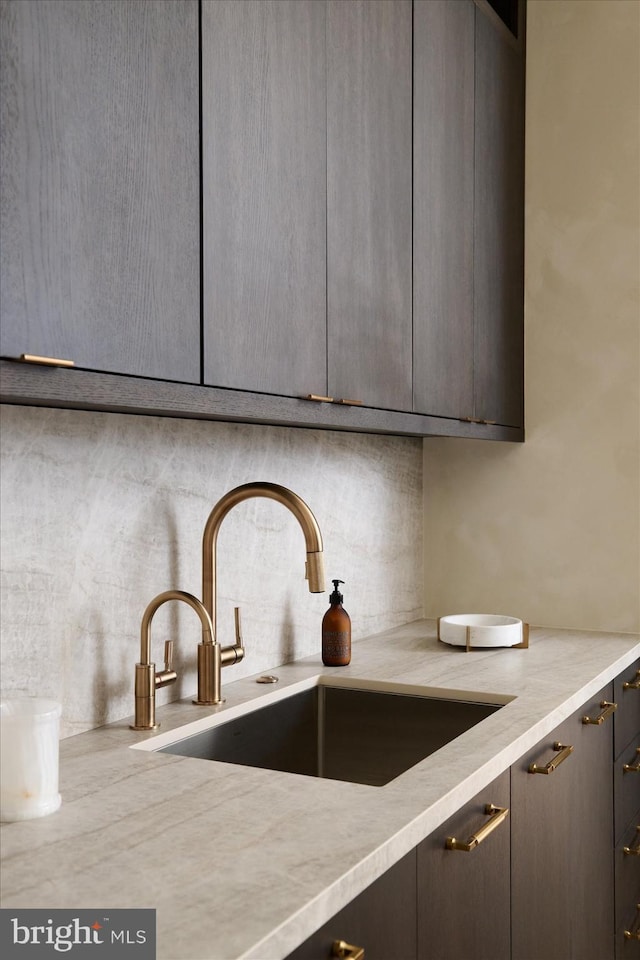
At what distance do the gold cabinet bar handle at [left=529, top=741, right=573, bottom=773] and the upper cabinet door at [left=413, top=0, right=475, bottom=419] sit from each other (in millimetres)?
757

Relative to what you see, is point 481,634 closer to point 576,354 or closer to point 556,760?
point 556,760

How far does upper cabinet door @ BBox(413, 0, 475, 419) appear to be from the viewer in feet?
6.62

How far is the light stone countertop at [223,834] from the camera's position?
90 centimetres

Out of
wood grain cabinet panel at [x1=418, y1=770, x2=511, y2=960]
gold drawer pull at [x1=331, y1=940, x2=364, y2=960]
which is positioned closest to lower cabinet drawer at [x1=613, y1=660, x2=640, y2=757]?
wood grain cabinet panel at [x1=418, y1=770, x2=511, y2=960]

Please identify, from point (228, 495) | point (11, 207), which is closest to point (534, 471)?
point (228, 495)

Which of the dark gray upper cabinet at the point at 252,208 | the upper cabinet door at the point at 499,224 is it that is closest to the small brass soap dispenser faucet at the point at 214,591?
the dark gray upper cabinet at the point at 252,208

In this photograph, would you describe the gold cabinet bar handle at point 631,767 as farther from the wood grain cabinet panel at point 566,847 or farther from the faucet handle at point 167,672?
the faucet handle at point 167,672

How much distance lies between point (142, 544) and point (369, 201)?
794 mm

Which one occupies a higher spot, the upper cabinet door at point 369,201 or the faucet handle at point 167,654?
the upper cabinet door at point 369,201

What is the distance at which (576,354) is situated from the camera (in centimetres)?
261

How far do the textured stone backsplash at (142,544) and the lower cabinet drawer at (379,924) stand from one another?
62 centimetres

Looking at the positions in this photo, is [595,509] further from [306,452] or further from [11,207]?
[11,207]

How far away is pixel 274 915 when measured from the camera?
890 millimetres
